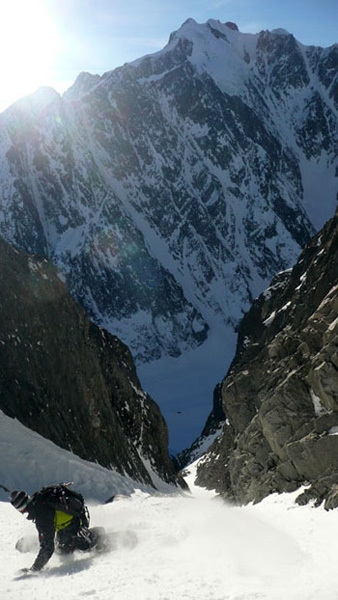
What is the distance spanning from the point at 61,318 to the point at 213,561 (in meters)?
28.3

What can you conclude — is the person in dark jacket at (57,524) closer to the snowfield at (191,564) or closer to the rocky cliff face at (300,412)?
the snowfield at (191,564)

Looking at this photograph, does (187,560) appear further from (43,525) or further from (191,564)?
(43,525)

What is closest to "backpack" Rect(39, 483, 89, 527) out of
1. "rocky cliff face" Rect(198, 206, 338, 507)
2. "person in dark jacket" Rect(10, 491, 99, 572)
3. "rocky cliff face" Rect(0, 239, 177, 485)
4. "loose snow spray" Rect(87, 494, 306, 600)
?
"person in dark jacket" Rect(10, 491, 99, 572)

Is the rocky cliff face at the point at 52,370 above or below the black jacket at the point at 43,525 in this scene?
above

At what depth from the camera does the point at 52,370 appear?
104 feet

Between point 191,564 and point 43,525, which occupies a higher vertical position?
point 43,525

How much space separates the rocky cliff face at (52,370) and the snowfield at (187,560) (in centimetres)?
1235


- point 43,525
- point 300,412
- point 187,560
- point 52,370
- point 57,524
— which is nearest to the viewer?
point 187,560

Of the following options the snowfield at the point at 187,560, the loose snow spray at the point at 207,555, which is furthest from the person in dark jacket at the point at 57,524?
the loose snow spray at the point at 207,555

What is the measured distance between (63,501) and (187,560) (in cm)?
210

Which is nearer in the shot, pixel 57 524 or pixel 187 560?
pixel 187 560

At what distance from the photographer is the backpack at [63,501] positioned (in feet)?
31.3

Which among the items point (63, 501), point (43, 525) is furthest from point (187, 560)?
point (43, 525)

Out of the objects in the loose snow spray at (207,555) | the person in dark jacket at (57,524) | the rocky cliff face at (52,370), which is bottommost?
the loose snow spray at (207,555)
